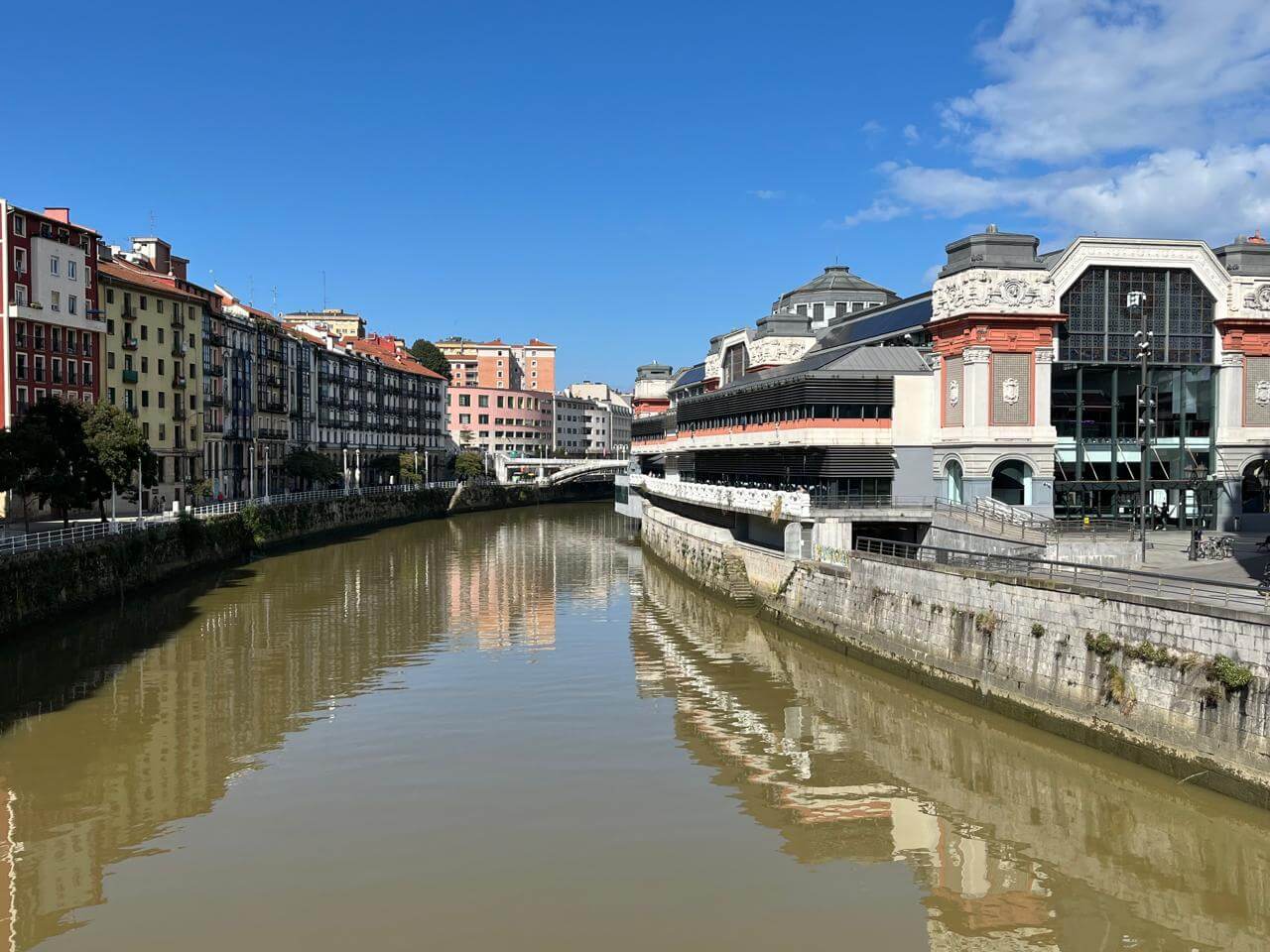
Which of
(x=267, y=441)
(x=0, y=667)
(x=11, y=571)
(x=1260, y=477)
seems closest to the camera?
(x=0, y=667)

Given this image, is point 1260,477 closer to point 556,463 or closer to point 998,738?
point 998,738

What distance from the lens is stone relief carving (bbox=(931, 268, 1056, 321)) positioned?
48719 mm

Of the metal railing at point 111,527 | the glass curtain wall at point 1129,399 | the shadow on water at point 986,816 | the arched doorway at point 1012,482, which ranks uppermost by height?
the glass curtain wall at point 1129,399

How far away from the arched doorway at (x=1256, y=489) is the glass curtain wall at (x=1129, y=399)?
7.75 ft

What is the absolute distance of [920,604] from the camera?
3431 centimetres

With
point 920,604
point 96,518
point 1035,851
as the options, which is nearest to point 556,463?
point 96,518

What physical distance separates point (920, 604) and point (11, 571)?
122 feet

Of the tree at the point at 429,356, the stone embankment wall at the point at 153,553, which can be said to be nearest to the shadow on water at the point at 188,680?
the stone embankment wall at the point at 153,553

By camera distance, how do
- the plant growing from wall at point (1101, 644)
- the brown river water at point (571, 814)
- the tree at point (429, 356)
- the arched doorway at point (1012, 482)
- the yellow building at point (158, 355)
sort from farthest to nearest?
the tree at point (429, 356), the yellow building at point (158, 355), the arched doorway at point (1012, 482), the plant growing from wall at point (1101, 644), the brown river water at point (571, 814)

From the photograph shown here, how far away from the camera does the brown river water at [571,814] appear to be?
18.4 m

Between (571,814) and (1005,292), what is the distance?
118 feet

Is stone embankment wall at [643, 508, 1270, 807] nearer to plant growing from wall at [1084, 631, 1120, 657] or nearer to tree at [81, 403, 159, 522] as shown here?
plant growing from wall at [1084, 631, 1120, 657]

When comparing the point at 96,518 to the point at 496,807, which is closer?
the point at 496,807

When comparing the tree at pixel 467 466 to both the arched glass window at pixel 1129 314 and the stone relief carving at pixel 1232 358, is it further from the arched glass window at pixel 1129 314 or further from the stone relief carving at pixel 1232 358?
the stone relief carving at pixel 1232 358
